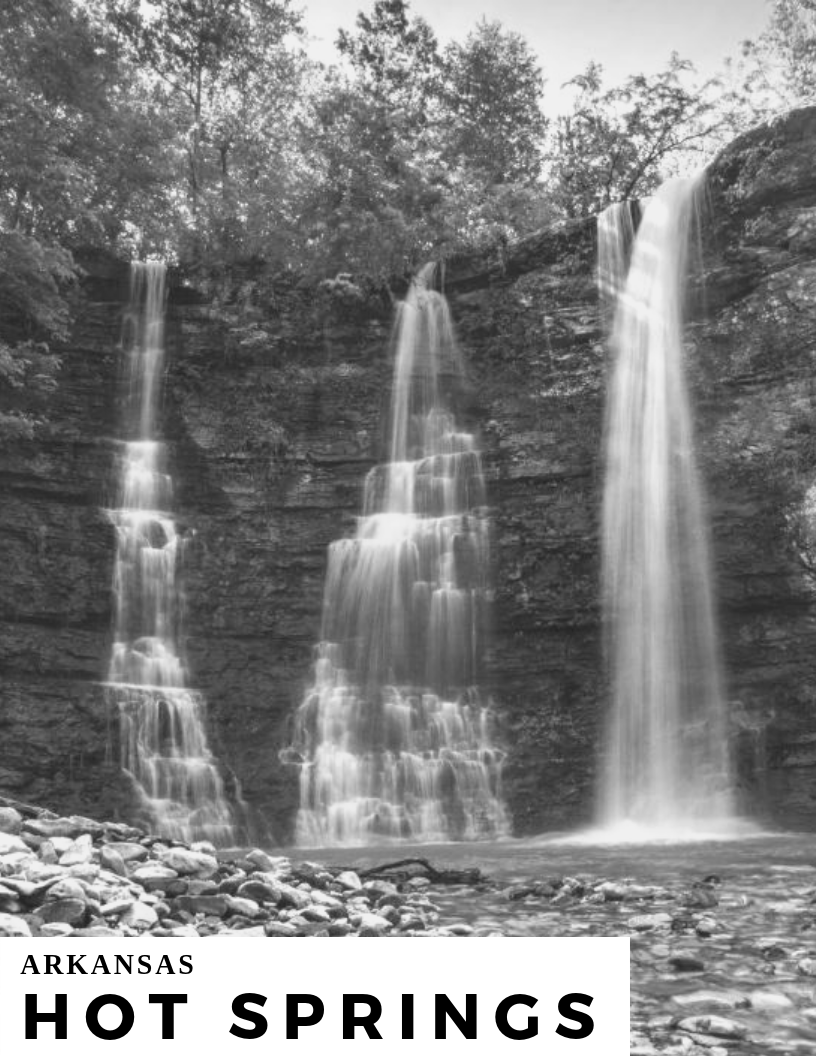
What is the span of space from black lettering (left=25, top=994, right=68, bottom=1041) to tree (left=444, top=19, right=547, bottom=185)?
35166 millimetres

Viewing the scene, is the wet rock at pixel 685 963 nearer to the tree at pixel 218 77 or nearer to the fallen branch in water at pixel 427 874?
the fallen branch in water at pixel 427 874

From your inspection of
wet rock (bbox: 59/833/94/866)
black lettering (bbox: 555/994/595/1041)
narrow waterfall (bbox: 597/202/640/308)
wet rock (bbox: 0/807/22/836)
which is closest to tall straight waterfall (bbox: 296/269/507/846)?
narrow waterfall (bbox: 597/202/640/308)

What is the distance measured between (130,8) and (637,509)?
80.6 feet

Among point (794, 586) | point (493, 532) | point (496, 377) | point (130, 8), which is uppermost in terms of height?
point (130, 8)

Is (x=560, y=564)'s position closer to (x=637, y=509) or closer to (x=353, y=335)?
(x=637, y=509)

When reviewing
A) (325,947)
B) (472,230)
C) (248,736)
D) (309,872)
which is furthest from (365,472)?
(325,947)

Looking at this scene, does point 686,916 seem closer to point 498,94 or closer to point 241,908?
point 241,908

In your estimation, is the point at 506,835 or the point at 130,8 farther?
the point at 130,8

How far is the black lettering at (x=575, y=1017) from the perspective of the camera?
3662mm

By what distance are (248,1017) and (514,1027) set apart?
1.12m

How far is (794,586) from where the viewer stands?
18250 millimetres

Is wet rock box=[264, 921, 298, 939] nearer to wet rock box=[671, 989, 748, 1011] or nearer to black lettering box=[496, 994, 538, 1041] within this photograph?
wet rock box=[671, 989, 748, 1011]

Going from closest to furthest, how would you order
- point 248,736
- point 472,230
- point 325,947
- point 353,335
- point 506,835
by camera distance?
point 325,947 < point 506,835 < point 248,736 < point 353,335 < point 472,230

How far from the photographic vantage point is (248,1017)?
3.85 meters
